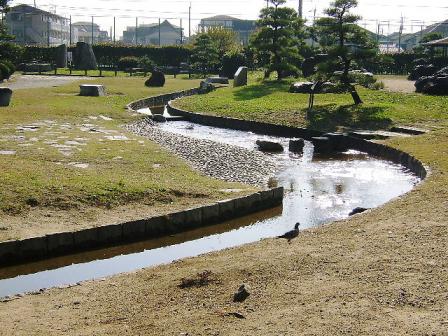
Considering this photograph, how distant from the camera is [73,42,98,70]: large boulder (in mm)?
47475

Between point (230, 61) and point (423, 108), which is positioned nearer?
point (423, 108)

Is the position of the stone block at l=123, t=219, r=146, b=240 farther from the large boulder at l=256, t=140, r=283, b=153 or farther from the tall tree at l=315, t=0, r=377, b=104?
the tall tree at l=315, t=0, r=377, b=104

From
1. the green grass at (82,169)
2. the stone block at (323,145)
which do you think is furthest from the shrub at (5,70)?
the stone block at (323,145)

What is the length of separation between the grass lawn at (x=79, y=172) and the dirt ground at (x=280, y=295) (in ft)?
7.73

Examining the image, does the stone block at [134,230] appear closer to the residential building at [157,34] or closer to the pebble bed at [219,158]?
the pebble bed at [219,158]

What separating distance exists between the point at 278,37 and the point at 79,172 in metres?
24.1

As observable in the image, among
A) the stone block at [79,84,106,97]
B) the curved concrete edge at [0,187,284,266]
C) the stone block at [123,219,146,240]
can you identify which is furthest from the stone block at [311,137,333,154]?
the stone block at [79,84,106,97]

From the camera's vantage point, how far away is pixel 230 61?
43062mm

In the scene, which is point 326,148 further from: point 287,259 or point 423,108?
point 287,259

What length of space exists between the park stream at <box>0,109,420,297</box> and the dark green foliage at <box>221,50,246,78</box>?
82.3 feet

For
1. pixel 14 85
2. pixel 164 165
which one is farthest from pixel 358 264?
pixel 14 85

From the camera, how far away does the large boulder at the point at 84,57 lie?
156 feet

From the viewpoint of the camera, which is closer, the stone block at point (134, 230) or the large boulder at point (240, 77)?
the stone block at point (134, 230)

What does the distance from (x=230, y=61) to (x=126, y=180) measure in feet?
109
